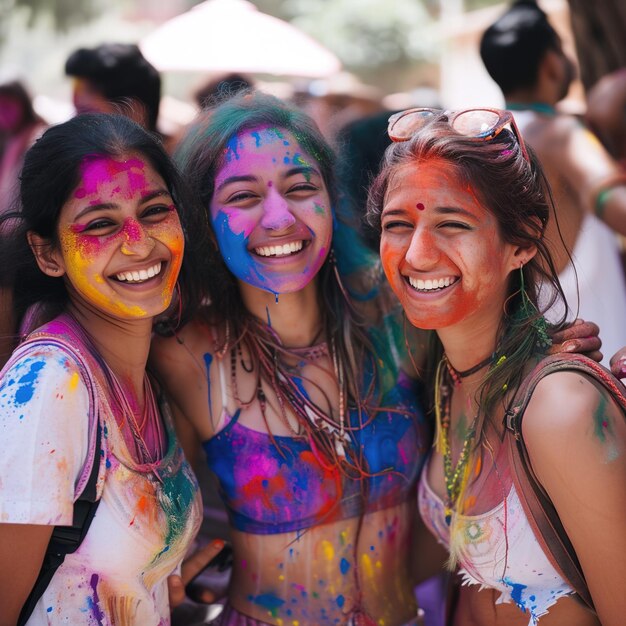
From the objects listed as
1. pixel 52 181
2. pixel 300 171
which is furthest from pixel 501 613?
pixel 52 181

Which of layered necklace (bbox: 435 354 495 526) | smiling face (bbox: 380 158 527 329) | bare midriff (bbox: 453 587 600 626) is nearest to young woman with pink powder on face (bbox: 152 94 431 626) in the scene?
layered necklace (bbox: 435 354 495 526)

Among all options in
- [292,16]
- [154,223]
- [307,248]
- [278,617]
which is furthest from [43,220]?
[292,16]

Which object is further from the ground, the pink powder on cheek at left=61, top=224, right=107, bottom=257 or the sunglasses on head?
the sunglasses on head

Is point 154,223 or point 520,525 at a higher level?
point 154,223

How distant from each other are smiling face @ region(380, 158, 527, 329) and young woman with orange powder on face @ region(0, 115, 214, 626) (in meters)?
0.60

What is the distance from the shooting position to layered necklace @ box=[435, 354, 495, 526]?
2176 millimetres

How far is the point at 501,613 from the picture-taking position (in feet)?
6.90

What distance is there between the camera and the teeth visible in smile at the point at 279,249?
2.36 metres

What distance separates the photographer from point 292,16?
67.0 feet

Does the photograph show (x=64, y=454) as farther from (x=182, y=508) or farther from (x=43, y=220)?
(x=43, y=220)

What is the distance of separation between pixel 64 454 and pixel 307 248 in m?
0.94

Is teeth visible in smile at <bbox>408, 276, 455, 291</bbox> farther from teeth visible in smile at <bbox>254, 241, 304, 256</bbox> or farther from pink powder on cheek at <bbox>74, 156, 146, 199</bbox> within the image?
pink powder on cheek at <bbox>74, 156, 146, 199</bbox>

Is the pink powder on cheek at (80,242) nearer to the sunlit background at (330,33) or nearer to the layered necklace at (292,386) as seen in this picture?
the layered necklace at (292,386)

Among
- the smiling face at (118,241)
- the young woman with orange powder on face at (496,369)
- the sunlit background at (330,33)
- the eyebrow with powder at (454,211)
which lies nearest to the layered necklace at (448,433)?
the young woman with orange powder on face at (496,369)
